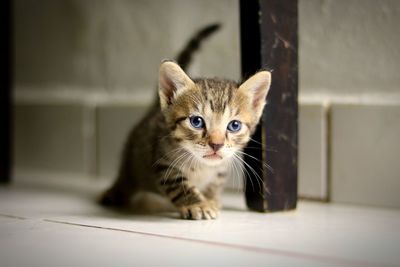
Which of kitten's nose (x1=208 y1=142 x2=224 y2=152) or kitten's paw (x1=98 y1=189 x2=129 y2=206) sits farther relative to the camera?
kitten's paw (x1=98 y1=189 x2=129 y2=206)

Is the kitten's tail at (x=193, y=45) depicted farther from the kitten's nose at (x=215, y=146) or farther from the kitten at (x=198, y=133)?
the kitten's nose at (x=215, y=146)

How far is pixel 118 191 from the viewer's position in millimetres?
1614

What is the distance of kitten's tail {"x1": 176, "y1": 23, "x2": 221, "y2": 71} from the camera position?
1.63 meters

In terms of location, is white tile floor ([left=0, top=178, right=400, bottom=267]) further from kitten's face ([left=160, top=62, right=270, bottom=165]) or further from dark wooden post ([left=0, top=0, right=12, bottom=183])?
dark wooden post ([left=0, top=0, right=12, bottom=183])

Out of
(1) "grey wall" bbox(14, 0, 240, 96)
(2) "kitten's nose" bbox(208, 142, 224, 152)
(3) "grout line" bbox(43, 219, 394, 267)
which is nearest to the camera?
(3) "grout line" bbox(43, 219, 394, 267)

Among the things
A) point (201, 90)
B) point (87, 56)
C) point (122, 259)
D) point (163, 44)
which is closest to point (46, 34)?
point (87, 56)

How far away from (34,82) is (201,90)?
3.61ft

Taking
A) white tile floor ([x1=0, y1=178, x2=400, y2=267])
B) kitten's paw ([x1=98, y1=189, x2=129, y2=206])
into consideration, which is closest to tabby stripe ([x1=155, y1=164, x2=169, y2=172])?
white tile floor ([x1=0, y1=178, x2=400, y2=267])

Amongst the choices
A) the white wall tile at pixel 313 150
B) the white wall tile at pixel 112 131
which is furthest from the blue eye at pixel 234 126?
the white wall tile at pixel 112 131

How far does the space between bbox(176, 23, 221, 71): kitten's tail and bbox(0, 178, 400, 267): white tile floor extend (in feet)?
1.41

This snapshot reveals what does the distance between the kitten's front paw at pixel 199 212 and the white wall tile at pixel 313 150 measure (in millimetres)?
349

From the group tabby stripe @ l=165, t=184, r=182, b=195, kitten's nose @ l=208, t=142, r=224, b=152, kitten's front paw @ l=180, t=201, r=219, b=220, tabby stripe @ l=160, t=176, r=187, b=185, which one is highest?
kitten's nose @ l=208, t=142, r=224, b=152

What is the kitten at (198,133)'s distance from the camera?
133 centimetres

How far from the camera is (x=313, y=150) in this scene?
5.19ft
